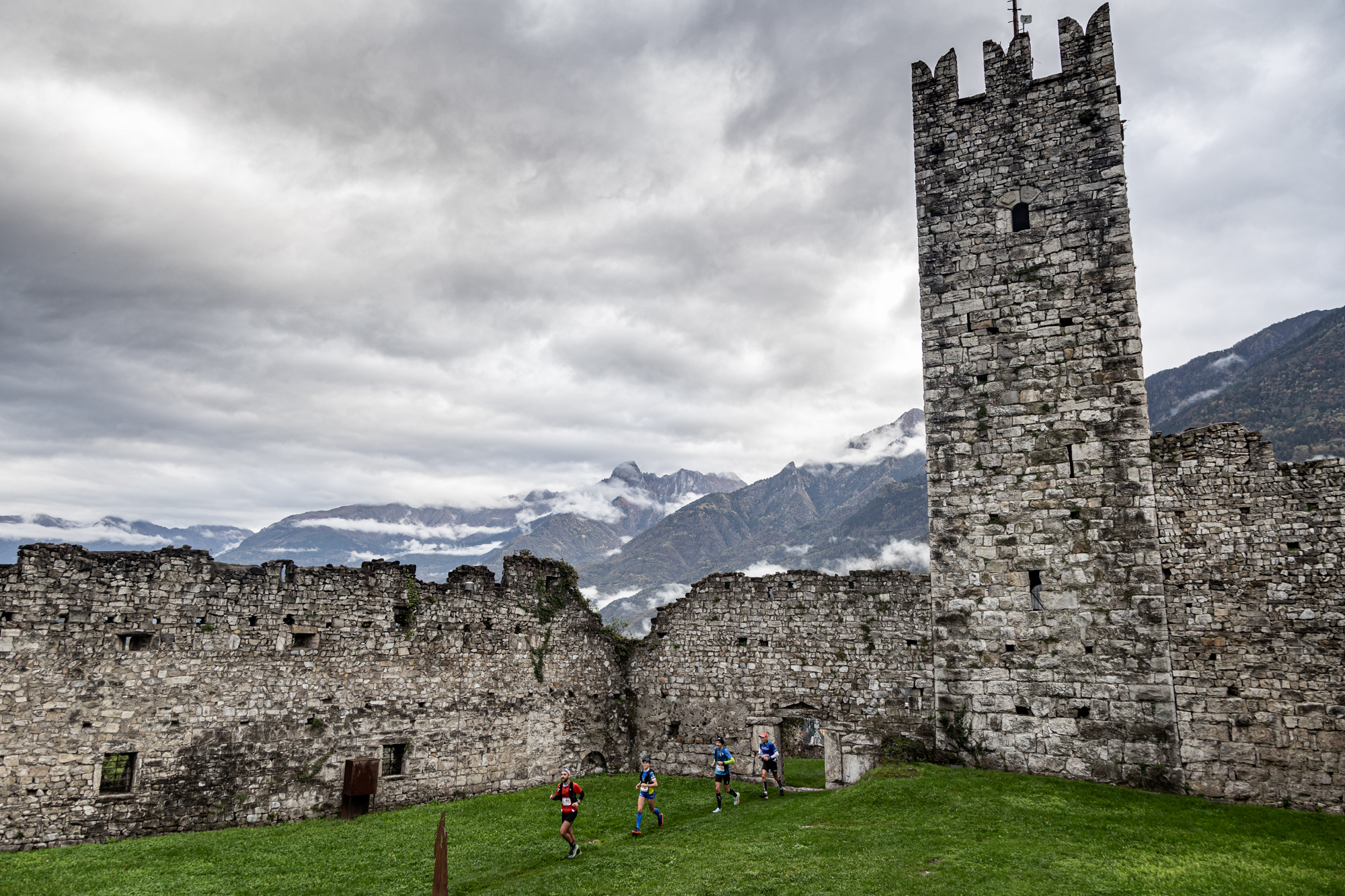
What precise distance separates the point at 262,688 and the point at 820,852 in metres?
15.0

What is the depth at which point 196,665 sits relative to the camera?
1909 cm

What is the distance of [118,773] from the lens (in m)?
17.9

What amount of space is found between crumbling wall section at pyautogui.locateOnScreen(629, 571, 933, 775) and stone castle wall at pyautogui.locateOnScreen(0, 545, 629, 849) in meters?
2.34

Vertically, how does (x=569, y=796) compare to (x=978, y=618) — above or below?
below

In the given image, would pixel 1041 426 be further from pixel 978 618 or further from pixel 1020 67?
pixel 1020 67

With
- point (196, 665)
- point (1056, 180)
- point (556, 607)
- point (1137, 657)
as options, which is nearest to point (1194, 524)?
point (1137, 657)

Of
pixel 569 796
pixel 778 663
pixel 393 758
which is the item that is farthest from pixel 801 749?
pixel 569 796

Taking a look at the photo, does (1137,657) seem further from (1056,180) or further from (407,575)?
(407,575)

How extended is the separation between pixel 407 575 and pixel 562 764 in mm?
8039

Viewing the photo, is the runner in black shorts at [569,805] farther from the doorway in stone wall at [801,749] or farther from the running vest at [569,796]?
the doorway in stone wall at [801,749]

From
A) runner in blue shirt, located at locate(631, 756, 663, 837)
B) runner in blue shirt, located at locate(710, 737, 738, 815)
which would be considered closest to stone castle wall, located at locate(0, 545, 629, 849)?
runner in blue shirt, located at locate(710, 737, 738, 815)

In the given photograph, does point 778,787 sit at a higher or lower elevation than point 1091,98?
lower

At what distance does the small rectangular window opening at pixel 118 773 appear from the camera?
17.8m

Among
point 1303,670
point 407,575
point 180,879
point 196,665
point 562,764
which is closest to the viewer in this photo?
point 180,879
